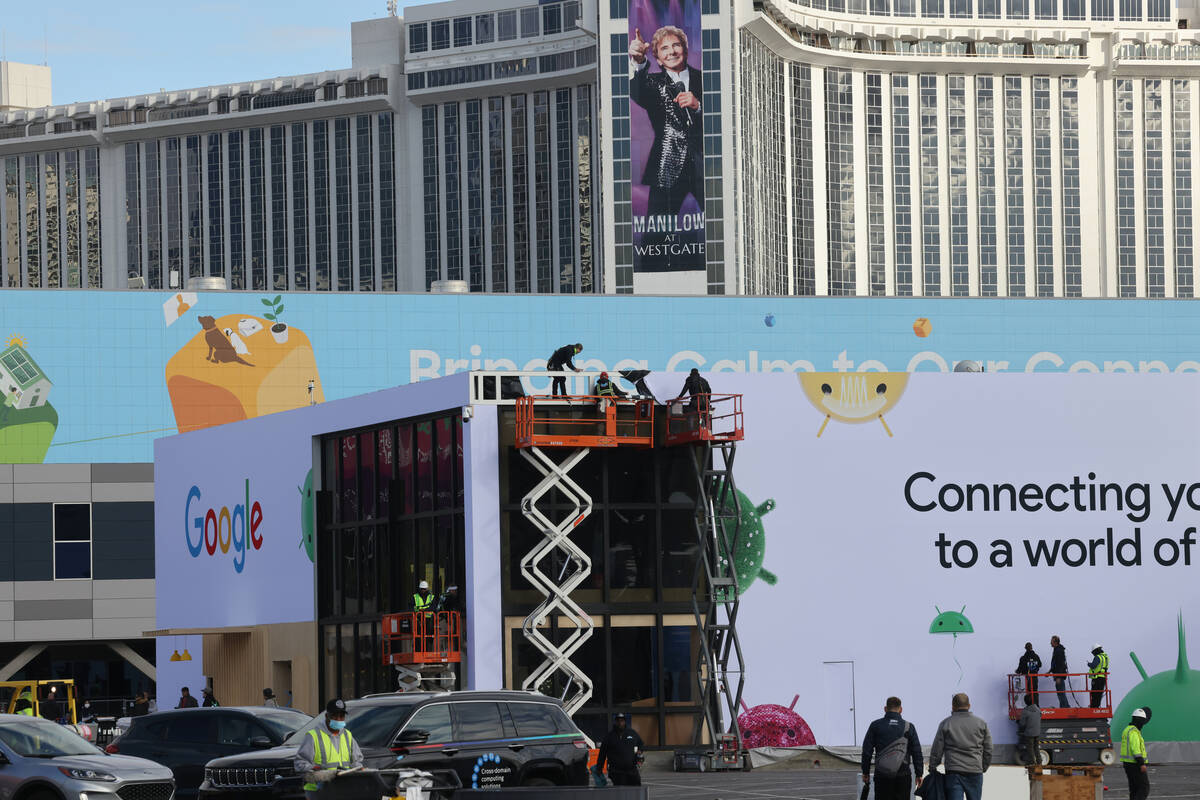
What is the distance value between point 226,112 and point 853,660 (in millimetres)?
100747

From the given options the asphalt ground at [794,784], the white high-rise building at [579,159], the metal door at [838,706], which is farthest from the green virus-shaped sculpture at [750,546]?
the white high-rise building at [579,159]

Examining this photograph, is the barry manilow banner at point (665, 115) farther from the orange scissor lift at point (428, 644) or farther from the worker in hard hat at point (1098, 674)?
the orange scissor lift at point (428, 644)

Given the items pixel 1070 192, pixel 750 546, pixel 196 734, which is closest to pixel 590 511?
pixel 750 546

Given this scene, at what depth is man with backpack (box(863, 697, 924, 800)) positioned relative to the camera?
22.3 meters

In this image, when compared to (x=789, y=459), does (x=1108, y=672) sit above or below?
below

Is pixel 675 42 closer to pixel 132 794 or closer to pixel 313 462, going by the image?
pixel 313 462

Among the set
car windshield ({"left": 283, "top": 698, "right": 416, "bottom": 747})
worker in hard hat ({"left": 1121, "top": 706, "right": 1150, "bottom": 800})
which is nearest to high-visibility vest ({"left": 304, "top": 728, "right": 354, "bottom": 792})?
car windshield ({"left": 283, "top": 698, "right": 416, "bottom": 747})

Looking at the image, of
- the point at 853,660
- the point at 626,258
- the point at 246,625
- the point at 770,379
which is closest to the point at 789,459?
the point at 770,379

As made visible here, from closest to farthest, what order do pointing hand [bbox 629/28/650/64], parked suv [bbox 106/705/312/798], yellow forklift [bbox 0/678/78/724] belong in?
parked suv [bbox 106/705/312/798]
yellow forklift [bbox 0/678/78/724]
pointing hand [bbox 629/28/650/64]

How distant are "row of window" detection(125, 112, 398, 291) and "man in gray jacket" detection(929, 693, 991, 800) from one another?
112392 millimetres

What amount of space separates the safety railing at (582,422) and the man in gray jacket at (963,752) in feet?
60.6

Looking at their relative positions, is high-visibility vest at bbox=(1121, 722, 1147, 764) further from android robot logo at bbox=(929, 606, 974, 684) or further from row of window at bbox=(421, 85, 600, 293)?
row of window at bbox=(421, 85, 600, 293)

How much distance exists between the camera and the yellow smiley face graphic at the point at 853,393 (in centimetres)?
4334

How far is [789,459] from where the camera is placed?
4300cm
